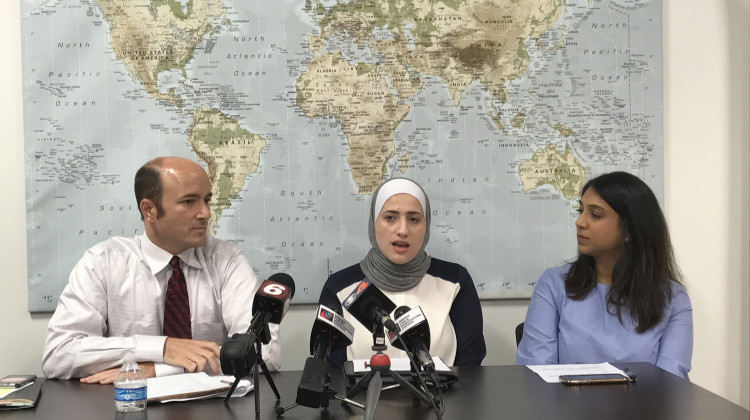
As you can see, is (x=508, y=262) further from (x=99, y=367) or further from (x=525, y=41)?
(x=99, y=367)

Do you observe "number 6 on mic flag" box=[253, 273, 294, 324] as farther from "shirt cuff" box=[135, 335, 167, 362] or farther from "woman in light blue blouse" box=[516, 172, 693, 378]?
"woman in light blue blouse" box=[516, 172, 693, 378]

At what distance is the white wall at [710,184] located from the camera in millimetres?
3566

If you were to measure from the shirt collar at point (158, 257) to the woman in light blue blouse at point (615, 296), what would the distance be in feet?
4.40

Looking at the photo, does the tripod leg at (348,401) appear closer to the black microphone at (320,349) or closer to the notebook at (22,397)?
the black microphone at (320,349)

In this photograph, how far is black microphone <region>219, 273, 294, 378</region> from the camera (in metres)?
1.60

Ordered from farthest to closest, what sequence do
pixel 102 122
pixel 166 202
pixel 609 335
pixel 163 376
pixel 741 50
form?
pixel 741 50 < pixel 102 122 < pixel 166 202 < pixel 609 335 < pixel 163 376

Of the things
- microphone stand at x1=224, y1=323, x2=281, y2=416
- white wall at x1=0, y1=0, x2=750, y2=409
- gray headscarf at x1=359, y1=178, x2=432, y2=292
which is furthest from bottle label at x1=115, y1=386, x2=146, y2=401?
white wall at x1=0, y1=0, x2=750, y2=409

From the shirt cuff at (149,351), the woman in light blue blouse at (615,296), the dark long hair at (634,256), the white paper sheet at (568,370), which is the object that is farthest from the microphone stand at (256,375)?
the dark long hair at (634,256)

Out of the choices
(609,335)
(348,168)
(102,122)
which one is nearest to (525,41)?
(348,168)

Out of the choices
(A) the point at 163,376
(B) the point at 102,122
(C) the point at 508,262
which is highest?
(B) the point at 102,122

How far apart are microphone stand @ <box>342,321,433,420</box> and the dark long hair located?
109 cm

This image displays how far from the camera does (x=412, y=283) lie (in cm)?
294

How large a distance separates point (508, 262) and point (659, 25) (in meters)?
1.38

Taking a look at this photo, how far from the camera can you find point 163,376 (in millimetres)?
2258
